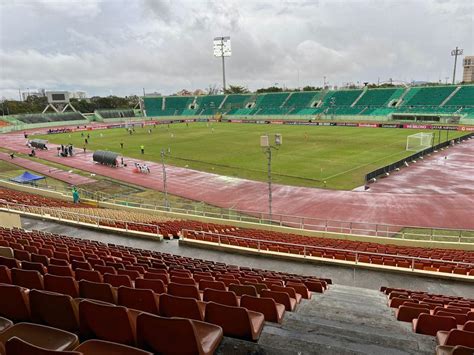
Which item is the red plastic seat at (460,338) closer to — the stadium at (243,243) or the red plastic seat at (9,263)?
the stadium at (243,243)

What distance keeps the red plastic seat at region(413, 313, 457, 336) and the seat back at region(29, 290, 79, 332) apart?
526 cm

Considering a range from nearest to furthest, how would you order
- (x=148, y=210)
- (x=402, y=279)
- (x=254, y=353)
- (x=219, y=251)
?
(x=254, y=353) → (x=402, y=279) → (x=219, y=251) → (x=148, y=210)

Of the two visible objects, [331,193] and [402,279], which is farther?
[331,193]

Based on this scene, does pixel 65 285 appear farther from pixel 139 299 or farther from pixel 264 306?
pixel 264 306

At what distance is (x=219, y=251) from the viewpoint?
14789 mm

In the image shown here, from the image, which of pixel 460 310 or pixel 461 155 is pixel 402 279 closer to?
Answer: pixel 460 310

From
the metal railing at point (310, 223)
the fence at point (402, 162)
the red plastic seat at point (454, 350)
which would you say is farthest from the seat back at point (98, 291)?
the fence at point (402, 162)

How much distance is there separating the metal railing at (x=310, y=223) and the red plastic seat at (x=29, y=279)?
14.9 m

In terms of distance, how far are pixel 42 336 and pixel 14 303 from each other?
42.7 inches

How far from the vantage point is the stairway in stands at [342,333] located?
14.8 feet

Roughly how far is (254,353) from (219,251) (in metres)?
10.7

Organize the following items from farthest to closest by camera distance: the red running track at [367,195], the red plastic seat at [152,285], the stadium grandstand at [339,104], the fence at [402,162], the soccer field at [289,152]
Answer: the stadium grandstand at [339,104] < the soccer field at [289,152] < the fence at [402,162] < the red running track at [367,195] < the red plastic seat at [152,285]

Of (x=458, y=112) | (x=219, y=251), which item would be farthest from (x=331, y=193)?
(x=458, y=112)

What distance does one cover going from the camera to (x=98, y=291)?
5.09 metres
